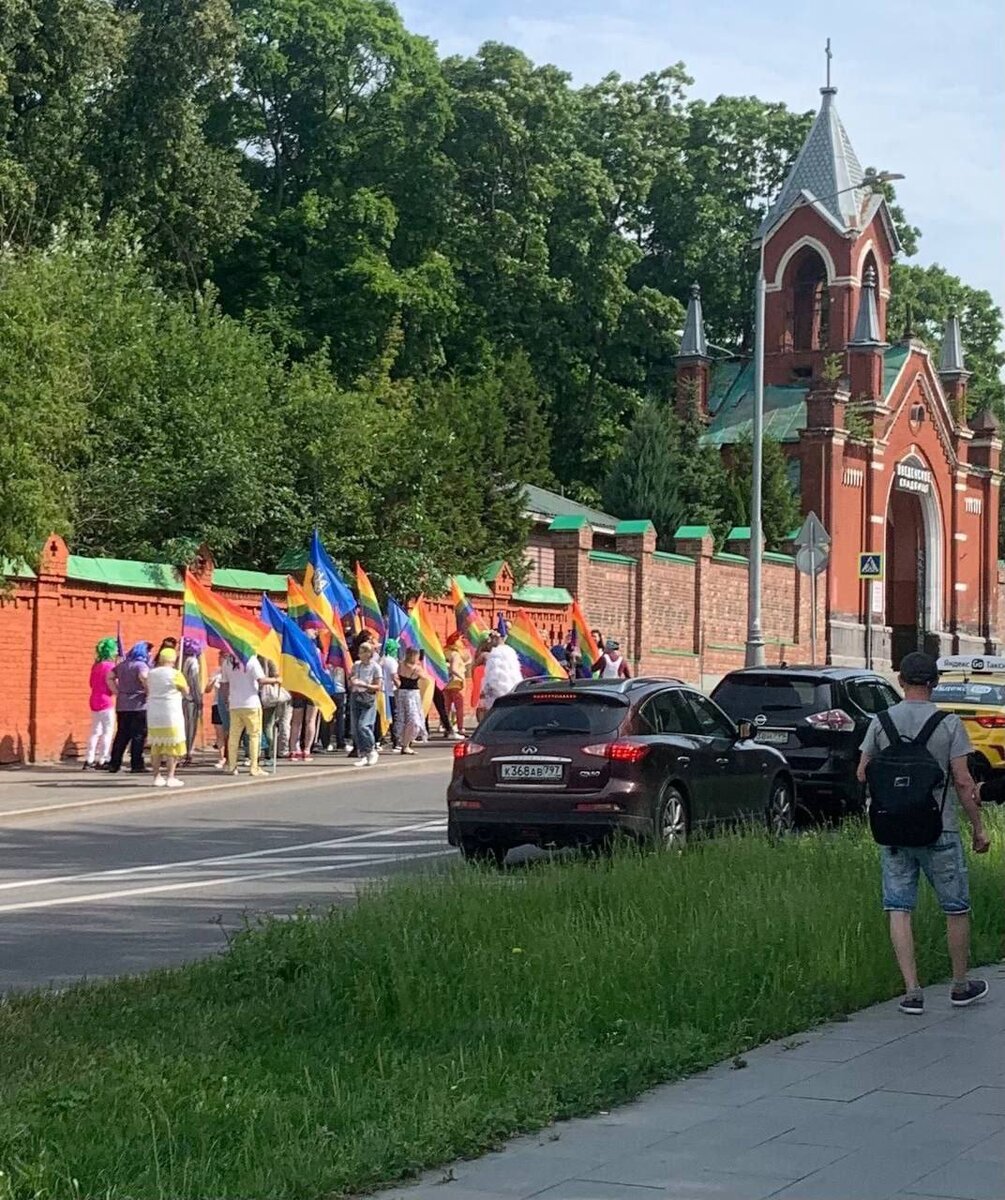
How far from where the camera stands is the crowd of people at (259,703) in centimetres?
2248

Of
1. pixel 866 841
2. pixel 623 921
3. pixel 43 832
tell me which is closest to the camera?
pixel 623 921

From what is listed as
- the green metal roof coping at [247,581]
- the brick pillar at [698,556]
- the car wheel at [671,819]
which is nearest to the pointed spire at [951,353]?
the brick pillar at [698,556]

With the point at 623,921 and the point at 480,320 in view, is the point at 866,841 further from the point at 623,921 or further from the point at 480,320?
the point at 480,320

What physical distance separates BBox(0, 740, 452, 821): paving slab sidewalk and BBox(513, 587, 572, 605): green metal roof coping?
34.8 ft

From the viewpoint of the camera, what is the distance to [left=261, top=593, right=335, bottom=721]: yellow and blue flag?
81.3ft

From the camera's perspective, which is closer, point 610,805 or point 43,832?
point 610,805

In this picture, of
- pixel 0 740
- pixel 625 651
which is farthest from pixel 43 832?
pixel 625 651

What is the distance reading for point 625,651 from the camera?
142 feet

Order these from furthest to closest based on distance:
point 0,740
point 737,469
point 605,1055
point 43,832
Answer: point 737,469 → point 0,740 → point 43,832 → point 605,1055

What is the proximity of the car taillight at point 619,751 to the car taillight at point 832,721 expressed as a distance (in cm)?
399

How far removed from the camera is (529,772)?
14484 mm

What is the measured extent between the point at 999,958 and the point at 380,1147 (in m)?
5.35

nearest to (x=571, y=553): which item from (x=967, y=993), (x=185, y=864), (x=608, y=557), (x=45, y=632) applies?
(x=608, y=557)

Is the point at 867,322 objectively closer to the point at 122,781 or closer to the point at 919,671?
the point at 122,781
